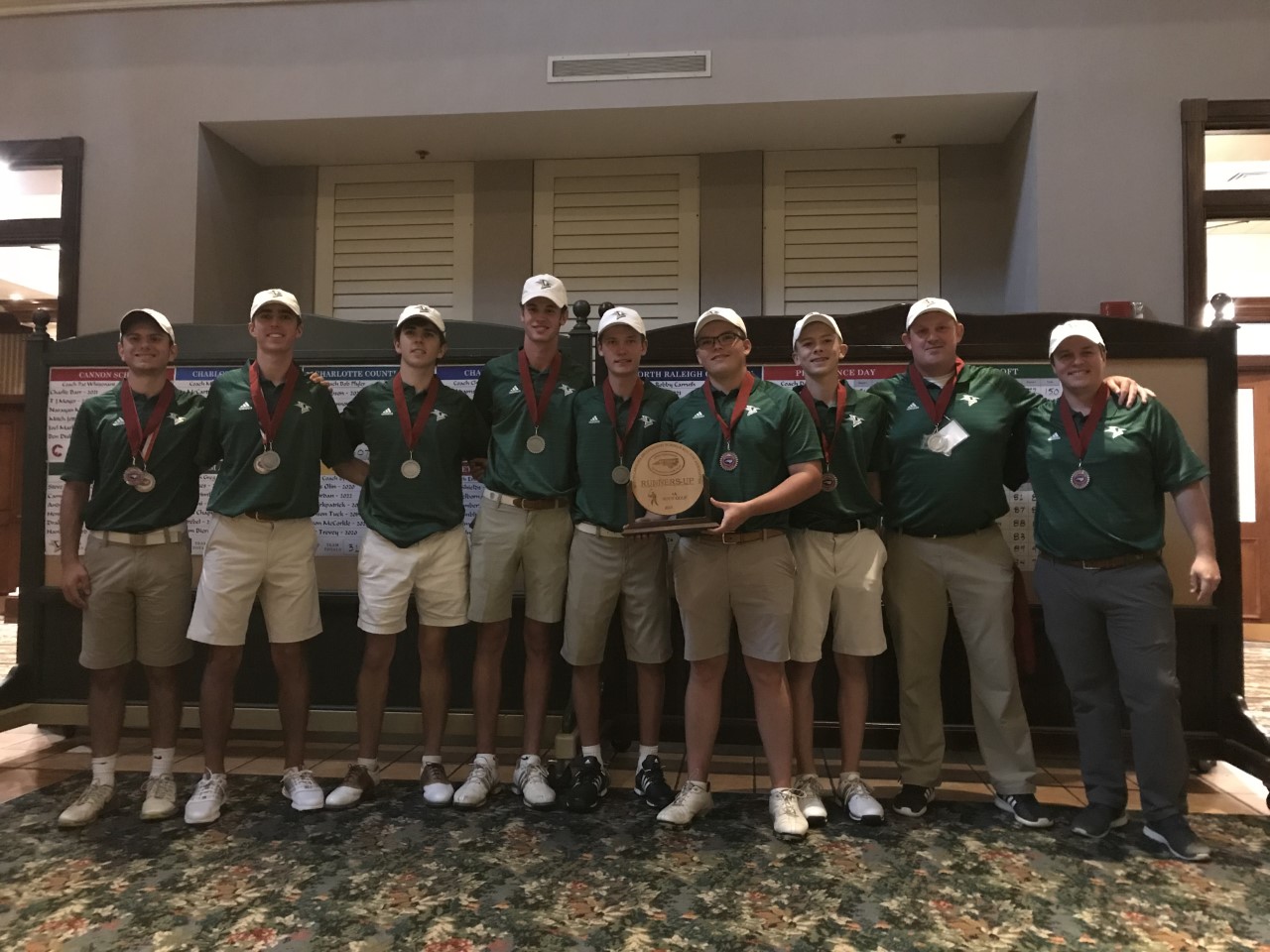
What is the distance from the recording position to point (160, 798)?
2752 millimetres

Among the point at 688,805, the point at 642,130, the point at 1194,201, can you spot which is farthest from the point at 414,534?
the point at 1194,201

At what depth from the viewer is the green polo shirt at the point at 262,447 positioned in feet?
9.07

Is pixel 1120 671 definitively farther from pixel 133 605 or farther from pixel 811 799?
pixel 133 605

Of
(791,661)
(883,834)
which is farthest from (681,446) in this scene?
(883,834)

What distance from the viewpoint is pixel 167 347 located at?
2865 millimetres

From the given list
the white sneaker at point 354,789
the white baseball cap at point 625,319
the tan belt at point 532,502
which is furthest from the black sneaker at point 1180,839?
the white sneaker at point 354,789

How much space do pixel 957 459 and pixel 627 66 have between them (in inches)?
121

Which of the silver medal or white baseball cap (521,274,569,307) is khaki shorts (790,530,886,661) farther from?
the silver medal

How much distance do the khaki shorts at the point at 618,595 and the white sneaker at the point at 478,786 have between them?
21.3 inches

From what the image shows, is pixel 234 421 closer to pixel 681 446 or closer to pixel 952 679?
pixel 681 446

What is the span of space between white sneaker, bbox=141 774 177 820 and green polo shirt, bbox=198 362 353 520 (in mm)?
1036

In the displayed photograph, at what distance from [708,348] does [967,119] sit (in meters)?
2.97

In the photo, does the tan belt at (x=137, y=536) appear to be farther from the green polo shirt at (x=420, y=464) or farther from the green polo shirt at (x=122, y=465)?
the green polo shirt at (x=420, y=464)

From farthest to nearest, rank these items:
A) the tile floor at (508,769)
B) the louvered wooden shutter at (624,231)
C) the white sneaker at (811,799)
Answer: the louvered wooden shutter at (624,231), the tile floor at (508,769), the white sneaker at (811,799)
